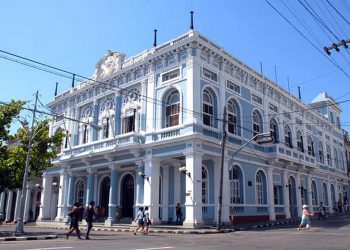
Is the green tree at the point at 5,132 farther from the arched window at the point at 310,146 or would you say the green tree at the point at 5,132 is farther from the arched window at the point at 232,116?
the arched window at the point at 310,146

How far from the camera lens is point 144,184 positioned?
77.3ft

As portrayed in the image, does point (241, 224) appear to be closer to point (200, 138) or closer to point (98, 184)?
point (200, 138)

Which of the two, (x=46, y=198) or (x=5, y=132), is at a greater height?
(x=5, y=132)

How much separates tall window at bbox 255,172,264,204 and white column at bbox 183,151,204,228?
7.52 m

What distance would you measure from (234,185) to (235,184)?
0.13 m

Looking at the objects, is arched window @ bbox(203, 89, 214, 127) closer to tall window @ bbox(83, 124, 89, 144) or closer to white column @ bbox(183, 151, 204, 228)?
white column @ bbox(183, 151, 204, 228)

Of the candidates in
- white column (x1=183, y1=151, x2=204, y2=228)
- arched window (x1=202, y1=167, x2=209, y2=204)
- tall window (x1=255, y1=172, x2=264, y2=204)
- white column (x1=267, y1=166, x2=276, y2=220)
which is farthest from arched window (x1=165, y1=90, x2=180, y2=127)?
white column (x1=267, y1=166, x2=276, y2=220)

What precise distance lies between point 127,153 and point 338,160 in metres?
A: 31.6

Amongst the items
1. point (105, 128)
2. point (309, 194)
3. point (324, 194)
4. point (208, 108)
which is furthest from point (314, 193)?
point (105, 128)

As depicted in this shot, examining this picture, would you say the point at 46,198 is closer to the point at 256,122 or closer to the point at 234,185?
the point at 234,185

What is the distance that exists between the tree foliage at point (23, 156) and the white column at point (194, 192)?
8.82 metres

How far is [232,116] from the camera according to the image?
86.9 feet

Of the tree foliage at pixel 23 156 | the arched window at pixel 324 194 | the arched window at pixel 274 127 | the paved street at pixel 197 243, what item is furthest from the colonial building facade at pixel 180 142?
the paved street at pixel 197 243

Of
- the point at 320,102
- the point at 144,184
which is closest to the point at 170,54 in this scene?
the point at 144,184
